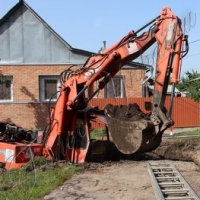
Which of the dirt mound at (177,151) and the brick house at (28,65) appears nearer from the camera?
the dirt mound at (177,151)

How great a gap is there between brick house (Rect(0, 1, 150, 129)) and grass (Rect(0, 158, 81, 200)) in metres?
13.0

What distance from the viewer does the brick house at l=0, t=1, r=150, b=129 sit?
22688 millimetres

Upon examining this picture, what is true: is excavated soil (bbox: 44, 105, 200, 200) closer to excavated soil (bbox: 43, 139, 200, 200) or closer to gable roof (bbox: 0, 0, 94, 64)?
excavated soil (bbox: 43, 139, 200, 200)

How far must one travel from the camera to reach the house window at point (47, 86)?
22969mm

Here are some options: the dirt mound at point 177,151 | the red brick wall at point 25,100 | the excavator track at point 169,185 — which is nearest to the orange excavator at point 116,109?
the excavator track at point 169,185

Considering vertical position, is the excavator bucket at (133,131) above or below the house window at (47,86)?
below

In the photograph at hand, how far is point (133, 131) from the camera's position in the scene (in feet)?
27.8

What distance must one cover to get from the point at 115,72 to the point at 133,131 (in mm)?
2198

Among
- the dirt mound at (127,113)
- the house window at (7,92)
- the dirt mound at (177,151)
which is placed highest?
the house window at (7,92)

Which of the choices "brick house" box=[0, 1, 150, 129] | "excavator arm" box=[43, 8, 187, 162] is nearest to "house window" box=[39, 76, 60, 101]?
"brick house" box=[0, 1, 150, 129]

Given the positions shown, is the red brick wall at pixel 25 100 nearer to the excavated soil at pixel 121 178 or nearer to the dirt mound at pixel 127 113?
the excavated soil at pixel 121 178

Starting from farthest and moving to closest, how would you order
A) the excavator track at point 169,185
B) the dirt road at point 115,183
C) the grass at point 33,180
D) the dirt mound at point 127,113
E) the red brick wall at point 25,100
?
the red brick wall at point 25,100
the dirt mound at point 127,113
the grass at point 33,180
the dirt road at point 115,183
the excavator track at point 169,185

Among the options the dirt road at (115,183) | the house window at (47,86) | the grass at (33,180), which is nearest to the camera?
the dirt road at (115,183)

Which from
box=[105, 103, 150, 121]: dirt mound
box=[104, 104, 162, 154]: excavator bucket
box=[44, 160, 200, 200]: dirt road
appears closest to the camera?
box=[44, 160, 200, 200]: dirt road
